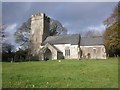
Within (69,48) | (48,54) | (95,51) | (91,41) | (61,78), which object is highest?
(91,41)

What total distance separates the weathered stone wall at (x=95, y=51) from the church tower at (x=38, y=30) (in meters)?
12.7

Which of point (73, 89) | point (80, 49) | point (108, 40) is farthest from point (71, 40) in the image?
point (73, 89)

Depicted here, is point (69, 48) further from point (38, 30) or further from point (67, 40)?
point (38, 30)

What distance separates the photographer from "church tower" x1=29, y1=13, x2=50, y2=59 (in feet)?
250

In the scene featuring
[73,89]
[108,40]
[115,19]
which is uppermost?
[115,19]

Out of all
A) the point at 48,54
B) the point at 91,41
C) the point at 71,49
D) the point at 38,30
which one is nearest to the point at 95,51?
the point at 91,41

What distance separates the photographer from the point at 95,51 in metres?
69.9

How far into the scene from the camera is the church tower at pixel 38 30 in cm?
7607

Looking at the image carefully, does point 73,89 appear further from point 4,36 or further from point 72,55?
point 72,55

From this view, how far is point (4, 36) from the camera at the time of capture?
6044 centimetres

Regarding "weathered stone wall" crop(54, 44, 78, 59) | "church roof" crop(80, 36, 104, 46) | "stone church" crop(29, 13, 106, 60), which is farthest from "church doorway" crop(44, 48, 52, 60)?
"church roof" crop(80, 36, 104, 46)

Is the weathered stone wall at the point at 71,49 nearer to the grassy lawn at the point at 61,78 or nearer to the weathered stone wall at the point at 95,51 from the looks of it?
the weathered stone wall at the point at 95,51

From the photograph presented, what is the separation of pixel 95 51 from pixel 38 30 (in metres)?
18.3

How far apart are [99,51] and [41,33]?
18.2m
